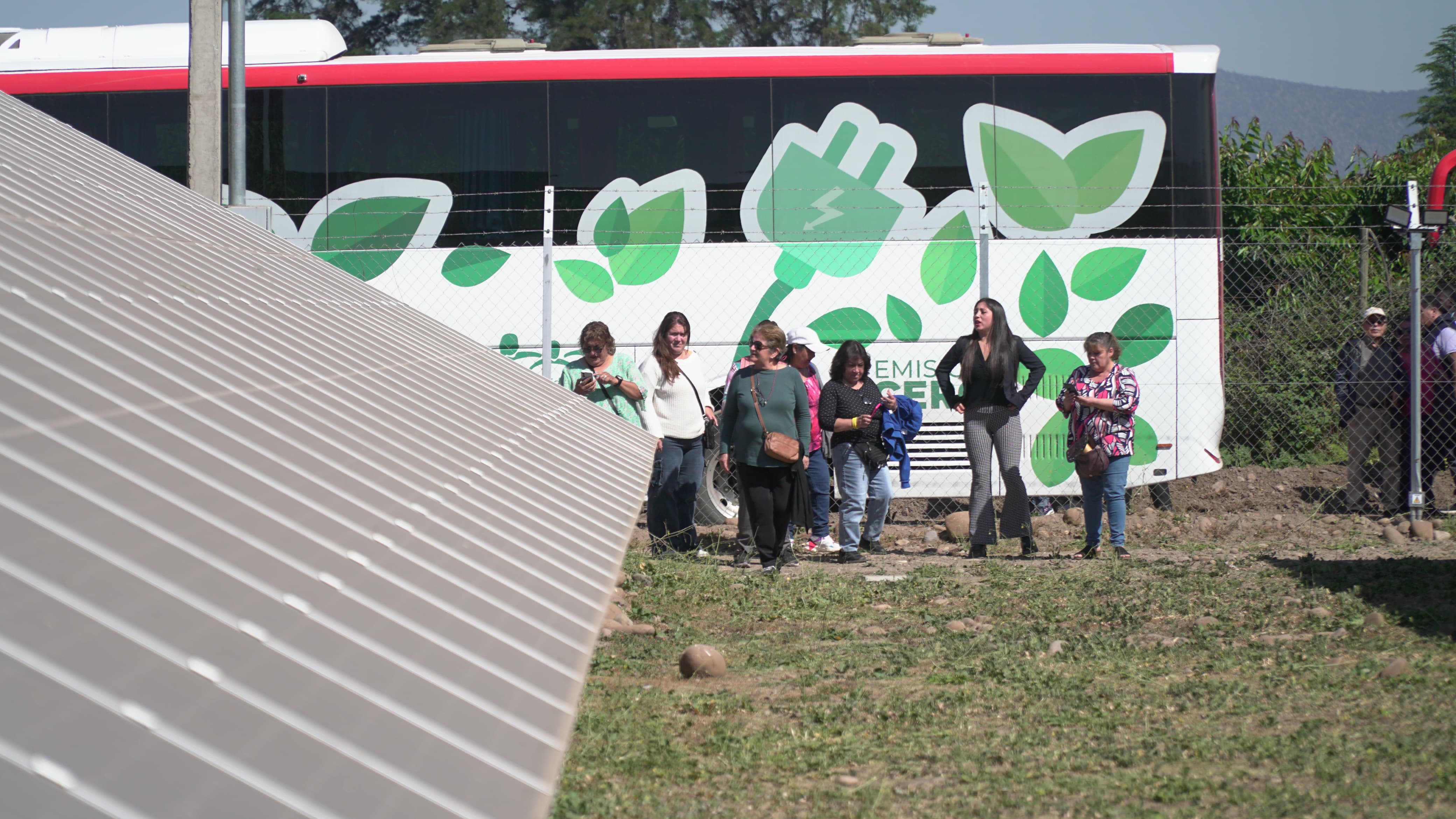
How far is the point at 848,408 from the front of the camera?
898 cm

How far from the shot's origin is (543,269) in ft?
34.6

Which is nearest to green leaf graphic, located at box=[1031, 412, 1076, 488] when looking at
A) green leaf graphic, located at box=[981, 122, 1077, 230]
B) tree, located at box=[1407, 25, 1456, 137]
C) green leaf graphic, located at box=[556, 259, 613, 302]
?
green leaf graphic, located at box=[981, 122, 1077, 230]

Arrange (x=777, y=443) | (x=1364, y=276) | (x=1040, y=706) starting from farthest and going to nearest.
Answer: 1. (x=1364, y=276)
2. (x=777, y=443)
3. (x=1040, y=706)

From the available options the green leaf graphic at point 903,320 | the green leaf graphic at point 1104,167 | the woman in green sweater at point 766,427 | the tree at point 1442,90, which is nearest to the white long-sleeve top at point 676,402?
the woman in green sweater at point 766,427

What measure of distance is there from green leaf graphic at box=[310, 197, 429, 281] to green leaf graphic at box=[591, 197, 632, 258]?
5.02ft

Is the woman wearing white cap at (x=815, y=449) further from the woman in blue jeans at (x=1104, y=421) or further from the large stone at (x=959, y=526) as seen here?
the woman in blue jeans at (x=1104, y=421)

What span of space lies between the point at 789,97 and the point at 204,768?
1031 centimetres

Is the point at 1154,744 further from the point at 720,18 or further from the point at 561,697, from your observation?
the point at 720,18

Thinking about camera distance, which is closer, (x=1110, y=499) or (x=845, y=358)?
Result: (x=1110, y=499)

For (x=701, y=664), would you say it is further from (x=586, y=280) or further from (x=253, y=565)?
(x=586, y=280)

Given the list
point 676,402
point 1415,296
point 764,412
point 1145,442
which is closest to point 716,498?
point 676,402

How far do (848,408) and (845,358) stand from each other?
370mm

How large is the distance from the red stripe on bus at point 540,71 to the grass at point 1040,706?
5.25 meters

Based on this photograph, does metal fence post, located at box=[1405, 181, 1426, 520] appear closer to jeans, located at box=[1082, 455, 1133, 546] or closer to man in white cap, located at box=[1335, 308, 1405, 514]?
man in white cap, located at box=[1335, 308, 1405, 514]
